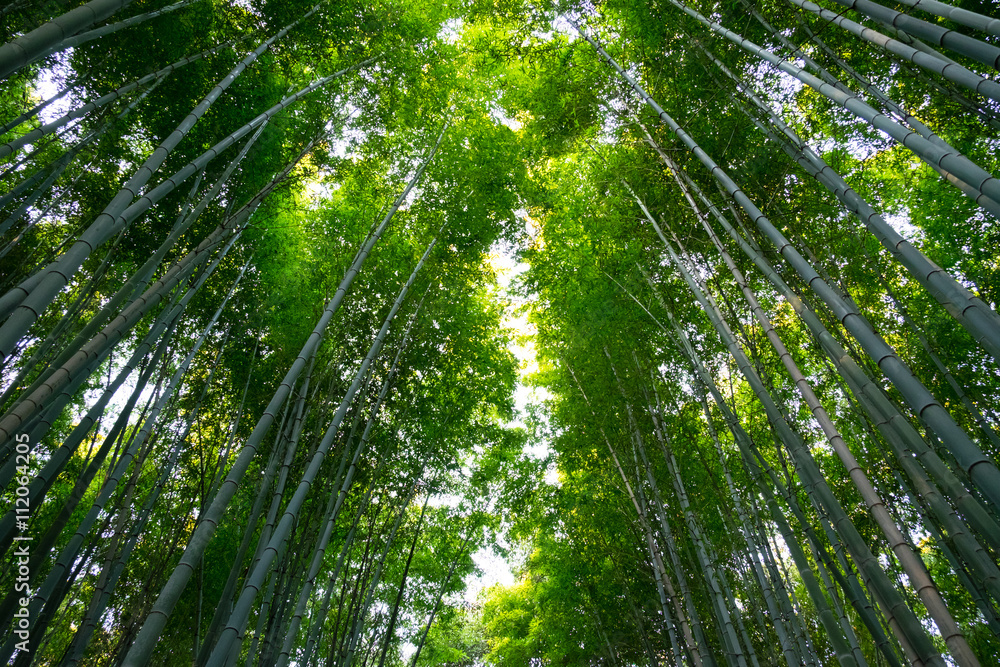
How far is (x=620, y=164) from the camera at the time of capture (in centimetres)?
514

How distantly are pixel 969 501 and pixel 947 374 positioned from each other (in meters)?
3.08

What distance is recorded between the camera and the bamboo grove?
11.1 ft

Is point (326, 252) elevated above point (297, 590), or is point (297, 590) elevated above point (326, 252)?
point (326, 252)

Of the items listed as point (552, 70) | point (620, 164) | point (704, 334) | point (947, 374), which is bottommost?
point (947, 374)

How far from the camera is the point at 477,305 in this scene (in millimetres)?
5992

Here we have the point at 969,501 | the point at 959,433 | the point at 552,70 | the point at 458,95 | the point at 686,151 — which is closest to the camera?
the point at 959,433

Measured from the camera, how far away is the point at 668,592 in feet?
13.7

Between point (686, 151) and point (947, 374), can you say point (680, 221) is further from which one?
point (947, 374)

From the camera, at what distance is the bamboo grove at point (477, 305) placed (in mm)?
3371

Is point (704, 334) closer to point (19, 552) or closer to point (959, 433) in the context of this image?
point (959, 433)

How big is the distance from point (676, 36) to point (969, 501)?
417 centimetres

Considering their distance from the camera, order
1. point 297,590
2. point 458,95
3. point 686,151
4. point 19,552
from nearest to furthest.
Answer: point 19,552
point 297,590
point 686,151
point 458,95

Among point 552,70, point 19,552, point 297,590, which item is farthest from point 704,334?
point 19,552

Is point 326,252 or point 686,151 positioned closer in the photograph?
point 686,151
